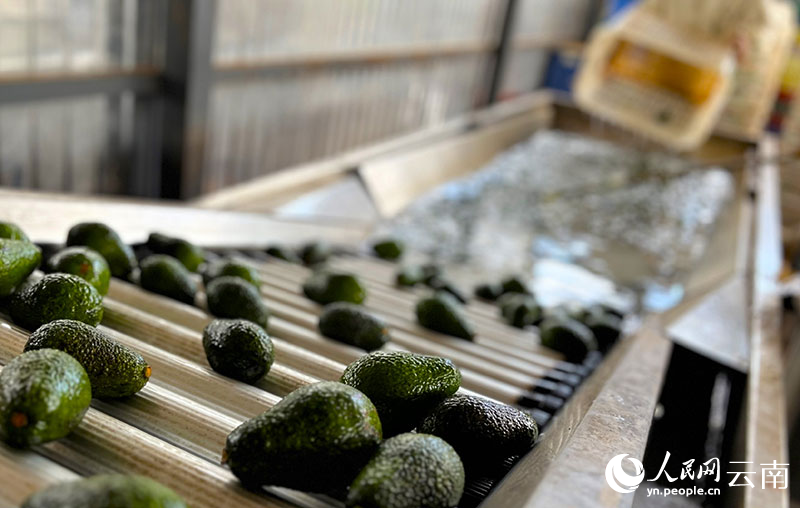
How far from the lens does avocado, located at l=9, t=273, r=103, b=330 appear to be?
1.48 m

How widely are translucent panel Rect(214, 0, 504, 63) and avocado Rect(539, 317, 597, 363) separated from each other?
10.5 ft

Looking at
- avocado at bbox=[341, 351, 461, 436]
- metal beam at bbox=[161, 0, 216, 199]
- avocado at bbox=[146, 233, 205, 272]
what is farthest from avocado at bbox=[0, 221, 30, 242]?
metal beam at bbox=[161, 0, 216, 199]

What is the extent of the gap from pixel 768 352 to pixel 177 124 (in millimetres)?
3634

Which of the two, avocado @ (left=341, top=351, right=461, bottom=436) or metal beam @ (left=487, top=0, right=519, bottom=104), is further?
metal beam @ (left=487, top=0, right=519, bottom=104)

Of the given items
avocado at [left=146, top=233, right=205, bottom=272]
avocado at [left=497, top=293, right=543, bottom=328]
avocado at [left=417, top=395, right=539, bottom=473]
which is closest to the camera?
avocado at [left=417, top=395, right=539, bottom=473]

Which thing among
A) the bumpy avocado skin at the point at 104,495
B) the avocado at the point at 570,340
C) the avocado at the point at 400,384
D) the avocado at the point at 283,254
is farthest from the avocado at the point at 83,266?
the avocado at the point at 283,254

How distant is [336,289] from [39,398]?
1.58m

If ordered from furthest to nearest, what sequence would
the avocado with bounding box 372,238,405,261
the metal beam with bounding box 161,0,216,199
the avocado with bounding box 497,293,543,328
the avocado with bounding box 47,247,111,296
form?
1. the avocado with bounding box 372,238,405,261
2. the metal beam with bounding box 161,0,216,199
3. the avocado with bounding box 497,293,543,328
4. the avocado with bounding box 47,247,111,296

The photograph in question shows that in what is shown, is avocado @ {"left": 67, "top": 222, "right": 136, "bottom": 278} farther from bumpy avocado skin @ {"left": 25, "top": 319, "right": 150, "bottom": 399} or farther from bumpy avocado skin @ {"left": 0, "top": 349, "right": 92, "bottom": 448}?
bumpy avocado skin @ {"left": 0, "top": 349, "right": 92, "bottom": 448}

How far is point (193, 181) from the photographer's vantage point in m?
4.85

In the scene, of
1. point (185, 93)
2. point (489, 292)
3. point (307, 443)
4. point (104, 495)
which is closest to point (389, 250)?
point (489, 292)

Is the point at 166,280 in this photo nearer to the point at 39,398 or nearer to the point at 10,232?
the point at 10,232

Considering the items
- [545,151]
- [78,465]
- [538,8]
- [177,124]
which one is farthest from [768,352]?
[538,8]

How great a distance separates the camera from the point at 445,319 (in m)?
2.56
